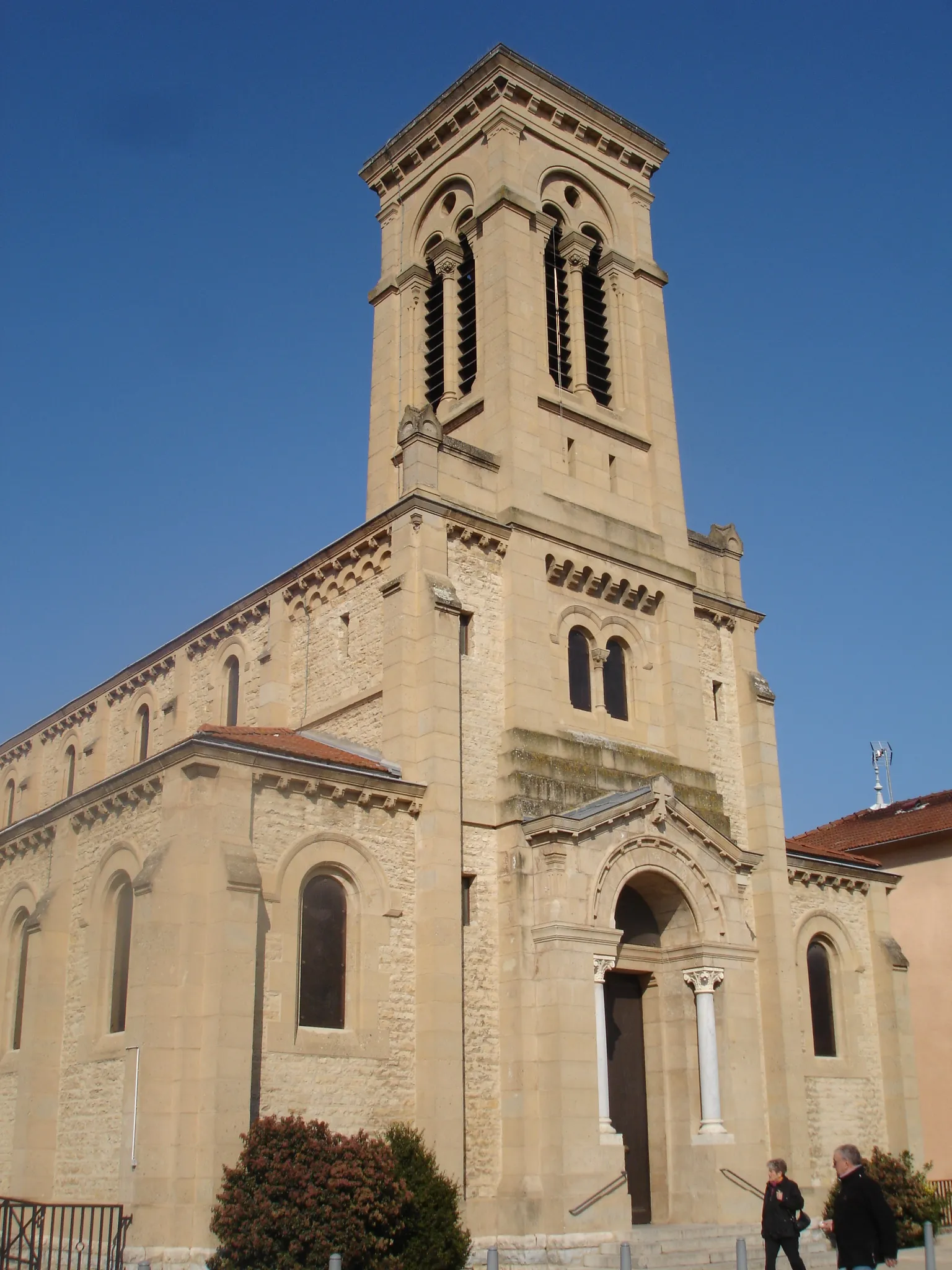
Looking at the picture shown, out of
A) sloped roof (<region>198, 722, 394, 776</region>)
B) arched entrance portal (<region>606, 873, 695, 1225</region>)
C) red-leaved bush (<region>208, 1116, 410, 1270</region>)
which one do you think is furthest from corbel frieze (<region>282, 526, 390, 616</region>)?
red-leaved bush (<region>208, 1116, 410, 1270</region>)

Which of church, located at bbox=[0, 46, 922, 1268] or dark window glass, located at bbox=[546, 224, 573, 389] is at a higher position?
dark window glass, located at bbox=[546, 224, 573, 389]

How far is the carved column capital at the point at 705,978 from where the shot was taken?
25391mm

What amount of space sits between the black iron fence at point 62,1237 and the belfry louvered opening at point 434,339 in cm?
1900

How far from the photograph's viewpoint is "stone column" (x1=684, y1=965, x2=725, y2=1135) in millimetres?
24516

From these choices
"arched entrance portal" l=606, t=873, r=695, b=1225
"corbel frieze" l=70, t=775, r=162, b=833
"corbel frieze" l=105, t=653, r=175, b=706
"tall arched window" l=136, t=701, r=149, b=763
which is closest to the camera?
"corbel frieze" l=70, t=775, r=162, b=833

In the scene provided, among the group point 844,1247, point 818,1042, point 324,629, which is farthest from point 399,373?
point 844,1247

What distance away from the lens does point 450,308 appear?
31578 millimetres

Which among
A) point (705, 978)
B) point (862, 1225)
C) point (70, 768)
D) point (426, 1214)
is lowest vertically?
point (426, 1214)

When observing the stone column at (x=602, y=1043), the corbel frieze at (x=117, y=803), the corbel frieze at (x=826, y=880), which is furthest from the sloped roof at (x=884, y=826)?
the corbel frieze at (x=117, y=803)

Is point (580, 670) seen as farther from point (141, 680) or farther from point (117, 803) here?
point (141, 680)

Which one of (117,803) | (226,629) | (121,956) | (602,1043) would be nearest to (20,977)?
(121,956)

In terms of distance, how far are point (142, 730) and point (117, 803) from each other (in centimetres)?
1122

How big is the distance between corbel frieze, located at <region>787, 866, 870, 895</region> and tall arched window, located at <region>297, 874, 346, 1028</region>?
11.7 m

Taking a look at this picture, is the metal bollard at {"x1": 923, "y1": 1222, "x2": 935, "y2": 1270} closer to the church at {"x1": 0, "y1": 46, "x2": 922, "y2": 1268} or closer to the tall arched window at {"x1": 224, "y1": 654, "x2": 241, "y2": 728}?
the church at {"x1": 0, "y1": 46, "x2": 922, "y2": 1268}
